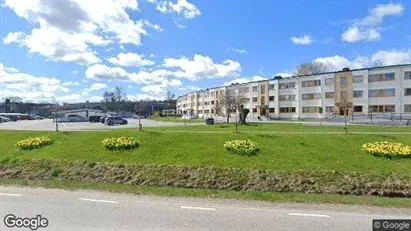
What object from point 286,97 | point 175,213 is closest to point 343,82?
point 286,97

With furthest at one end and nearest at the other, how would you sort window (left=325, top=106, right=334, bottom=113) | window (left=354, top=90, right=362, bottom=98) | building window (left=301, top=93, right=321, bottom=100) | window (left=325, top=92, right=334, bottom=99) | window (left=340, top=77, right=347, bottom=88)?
building window (left=301, top=93, right=321, bottom=100) → window (left=325, top=106, right=334, bottom=113) → window (left=325, top=92, right=334, bottom=99) → window (left=340, top=77, right=347, bottom=88) → window (left=354, top=90, right=362, bottom=98)

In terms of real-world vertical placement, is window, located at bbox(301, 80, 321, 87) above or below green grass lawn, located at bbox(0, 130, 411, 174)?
above

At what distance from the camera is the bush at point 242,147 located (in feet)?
46.5

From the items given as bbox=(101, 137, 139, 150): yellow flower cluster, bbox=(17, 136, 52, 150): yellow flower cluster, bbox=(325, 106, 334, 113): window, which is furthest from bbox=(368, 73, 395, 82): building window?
bbox=(17, 136, 52, 150): yellow flower cluster

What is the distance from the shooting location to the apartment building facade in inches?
2140

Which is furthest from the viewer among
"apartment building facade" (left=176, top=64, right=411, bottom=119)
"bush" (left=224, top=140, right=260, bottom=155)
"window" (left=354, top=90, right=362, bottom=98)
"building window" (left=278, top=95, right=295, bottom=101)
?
"building window" (left=278, top=95, right=295, bottom=101)

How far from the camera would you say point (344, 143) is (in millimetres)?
15609

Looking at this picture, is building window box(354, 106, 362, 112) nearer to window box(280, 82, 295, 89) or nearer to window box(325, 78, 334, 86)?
window box(325, 78, 334, 86)

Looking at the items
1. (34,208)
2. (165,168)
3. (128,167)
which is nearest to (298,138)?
(165,168)

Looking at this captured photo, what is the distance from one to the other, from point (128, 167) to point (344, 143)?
1078 centimetres

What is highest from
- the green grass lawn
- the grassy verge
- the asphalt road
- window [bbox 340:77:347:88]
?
window [bbox 340:77:347:88]

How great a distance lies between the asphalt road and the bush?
537 cm

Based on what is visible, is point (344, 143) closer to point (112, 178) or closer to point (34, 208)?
point (112, 178)

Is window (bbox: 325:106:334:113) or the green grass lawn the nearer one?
the green grass lawn
